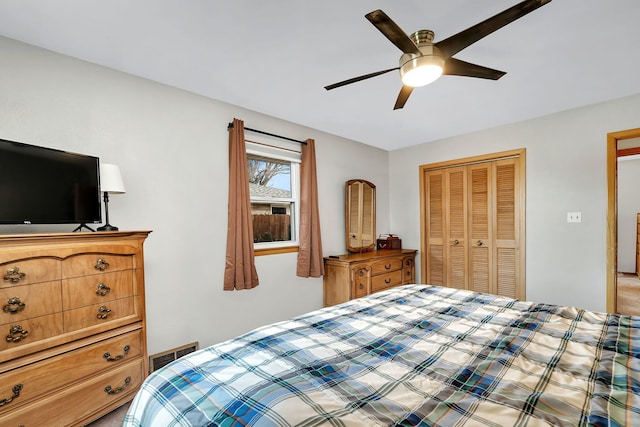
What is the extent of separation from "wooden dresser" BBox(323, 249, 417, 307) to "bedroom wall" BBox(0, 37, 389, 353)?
1.85 ft

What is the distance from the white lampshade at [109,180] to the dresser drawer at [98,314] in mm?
687

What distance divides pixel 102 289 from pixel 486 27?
240 cm

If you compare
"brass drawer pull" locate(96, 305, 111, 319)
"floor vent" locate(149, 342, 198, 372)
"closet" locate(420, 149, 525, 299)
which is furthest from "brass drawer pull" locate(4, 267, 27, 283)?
"closet" locate(420, 149, 525, 299)

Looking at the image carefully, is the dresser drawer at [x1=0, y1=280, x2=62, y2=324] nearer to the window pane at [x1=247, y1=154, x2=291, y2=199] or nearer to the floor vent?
the floor vent

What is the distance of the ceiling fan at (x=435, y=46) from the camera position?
4.17 ft

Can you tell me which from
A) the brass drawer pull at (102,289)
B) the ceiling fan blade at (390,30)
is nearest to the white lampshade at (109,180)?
the brass drawer pull at (102,289)

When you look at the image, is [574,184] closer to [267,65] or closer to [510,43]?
[510,43]

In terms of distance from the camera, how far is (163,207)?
239 cm

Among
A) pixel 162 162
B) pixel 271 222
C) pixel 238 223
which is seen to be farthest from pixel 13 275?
pixel 271 222

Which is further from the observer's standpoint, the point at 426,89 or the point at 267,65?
the point at 426,89

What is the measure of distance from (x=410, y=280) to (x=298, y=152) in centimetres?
235

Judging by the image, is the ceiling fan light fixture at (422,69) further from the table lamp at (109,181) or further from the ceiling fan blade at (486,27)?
the table lamp at (109,181)

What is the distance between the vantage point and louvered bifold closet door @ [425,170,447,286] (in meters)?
4.09

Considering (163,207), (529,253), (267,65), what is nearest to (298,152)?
(267,65)
